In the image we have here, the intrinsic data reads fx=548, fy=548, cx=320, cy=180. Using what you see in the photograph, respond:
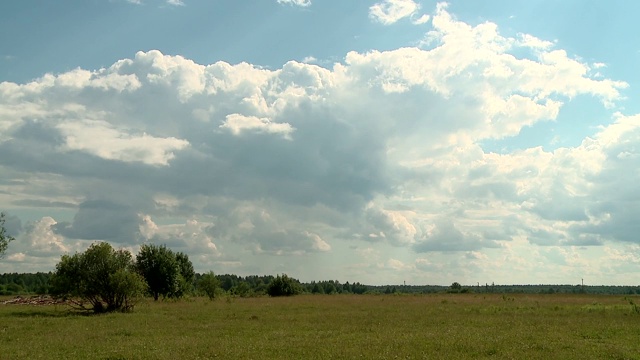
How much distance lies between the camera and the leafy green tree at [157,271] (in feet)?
263

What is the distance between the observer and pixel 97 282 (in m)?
51.4

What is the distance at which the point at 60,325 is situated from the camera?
3659cm

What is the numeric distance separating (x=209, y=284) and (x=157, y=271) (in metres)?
8.00

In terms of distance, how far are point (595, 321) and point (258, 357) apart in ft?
86.1

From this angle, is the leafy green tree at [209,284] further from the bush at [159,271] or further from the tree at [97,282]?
the tree at [97,282]

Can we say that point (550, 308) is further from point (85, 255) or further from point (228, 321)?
point (85, 255)

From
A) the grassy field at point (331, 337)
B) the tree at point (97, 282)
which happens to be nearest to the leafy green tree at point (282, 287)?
the tree at point (97, 282)

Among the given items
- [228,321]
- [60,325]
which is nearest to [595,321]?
[228,321]

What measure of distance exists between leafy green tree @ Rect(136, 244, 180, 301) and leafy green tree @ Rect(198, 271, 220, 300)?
416 centimetres

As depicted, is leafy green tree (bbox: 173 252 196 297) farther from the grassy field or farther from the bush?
the grassy field

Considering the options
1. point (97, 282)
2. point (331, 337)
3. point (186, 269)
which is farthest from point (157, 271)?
point (331, 337)

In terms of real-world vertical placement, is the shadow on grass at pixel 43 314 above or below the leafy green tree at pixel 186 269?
below

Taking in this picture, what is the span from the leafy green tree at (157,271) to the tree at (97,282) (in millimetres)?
26755

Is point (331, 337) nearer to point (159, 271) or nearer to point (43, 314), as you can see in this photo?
point (43, 314)
